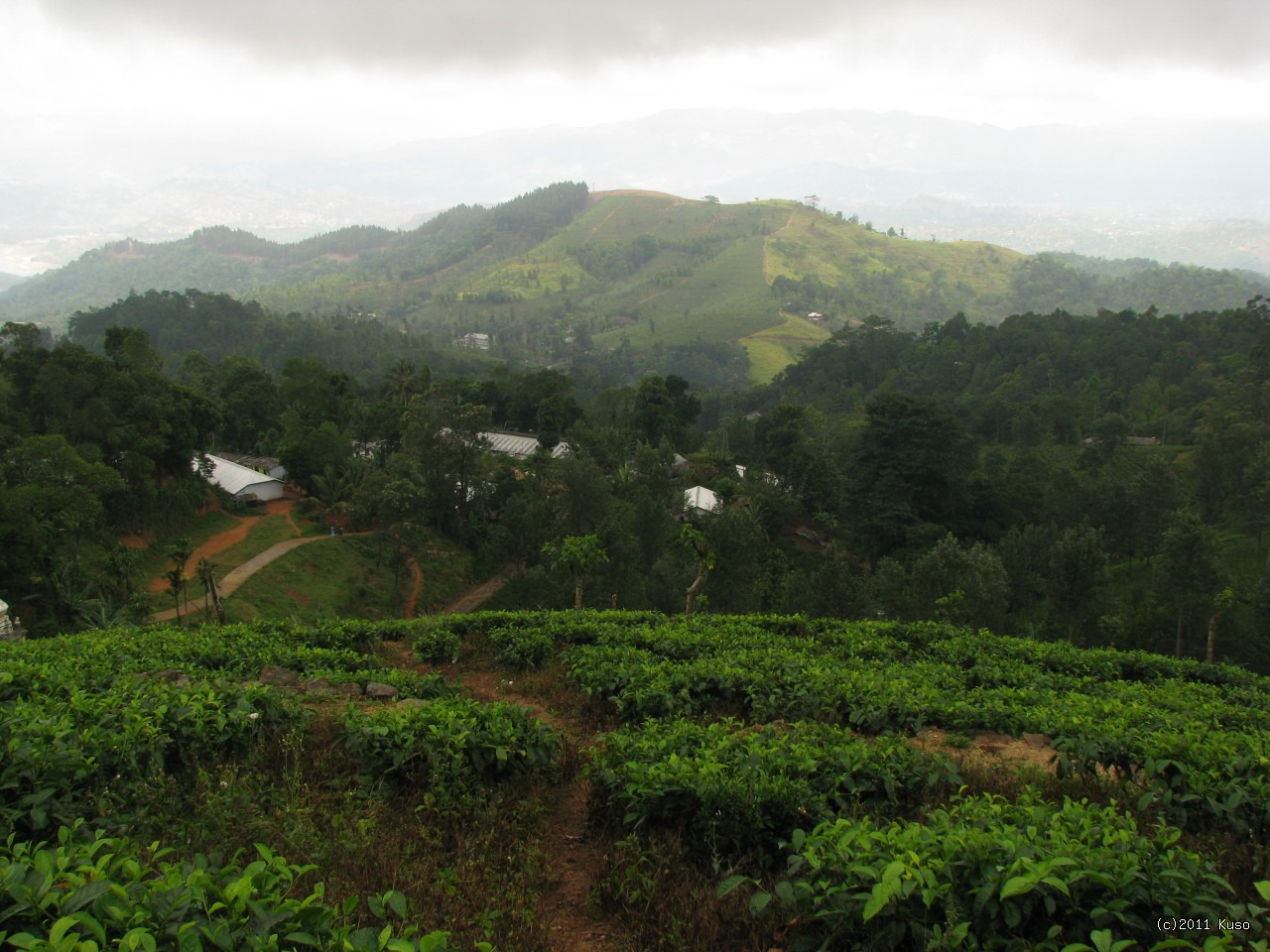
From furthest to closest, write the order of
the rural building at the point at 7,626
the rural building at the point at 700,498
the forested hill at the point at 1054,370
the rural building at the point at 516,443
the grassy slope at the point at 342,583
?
the forested hill at the point at 1054,370, the rural building at the point at 516,443, the rural building at the point at 700,498, the grassy slope at the point at 342,583, the rural building at the point at 7,626

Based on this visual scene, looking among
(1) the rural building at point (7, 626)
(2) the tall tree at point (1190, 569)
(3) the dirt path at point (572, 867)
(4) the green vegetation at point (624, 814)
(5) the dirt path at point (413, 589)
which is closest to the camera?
(4) the green vegetation at point (624, 814)

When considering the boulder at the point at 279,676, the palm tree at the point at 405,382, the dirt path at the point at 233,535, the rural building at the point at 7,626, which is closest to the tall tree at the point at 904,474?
the palm tree at the point at 405,382

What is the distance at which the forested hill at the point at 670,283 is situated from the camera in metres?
134

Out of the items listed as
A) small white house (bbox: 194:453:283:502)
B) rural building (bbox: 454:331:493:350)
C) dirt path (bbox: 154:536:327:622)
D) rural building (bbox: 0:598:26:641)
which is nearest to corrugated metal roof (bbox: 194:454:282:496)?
small white house (bbox: 194:453:283:502)

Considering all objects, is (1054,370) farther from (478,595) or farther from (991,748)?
(991,748)

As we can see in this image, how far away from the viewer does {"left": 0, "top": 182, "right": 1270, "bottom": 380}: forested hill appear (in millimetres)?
134375

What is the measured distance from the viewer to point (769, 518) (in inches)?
1654

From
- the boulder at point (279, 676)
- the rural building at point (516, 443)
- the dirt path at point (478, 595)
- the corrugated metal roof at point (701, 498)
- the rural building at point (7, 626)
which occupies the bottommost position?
the dirt path at point (478, 595)

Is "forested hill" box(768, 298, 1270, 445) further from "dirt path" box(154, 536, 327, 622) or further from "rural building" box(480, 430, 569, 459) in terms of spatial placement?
"dirt path" box(154, 536, 327, 622)

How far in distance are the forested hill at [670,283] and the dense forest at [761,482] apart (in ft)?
174

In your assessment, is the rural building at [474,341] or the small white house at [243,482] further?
the rural building at [474,341]

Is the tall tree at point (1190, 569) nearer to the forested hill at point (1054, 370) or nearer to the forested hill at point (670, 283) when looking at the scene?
the forested hill at point (1054, 370)

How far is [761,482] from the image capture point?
143 ft

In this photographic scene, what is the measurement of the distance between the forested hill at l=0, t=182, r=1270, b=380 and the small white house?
78.2 m
